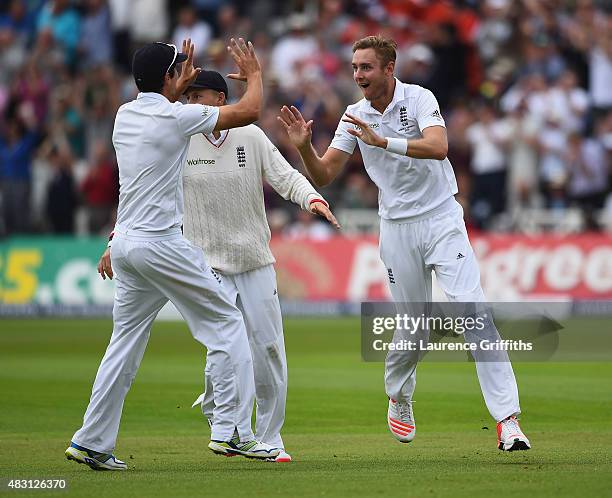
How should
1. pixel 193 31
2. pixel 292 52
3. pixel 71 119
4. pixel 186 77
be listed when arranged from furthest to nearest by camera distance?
1. pixel 193 31
2. pixel 292 52
3. pixel 71 119
4. pixel 186 77

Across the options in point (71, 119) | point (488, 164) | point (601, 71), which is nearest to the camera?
point (488, 164)

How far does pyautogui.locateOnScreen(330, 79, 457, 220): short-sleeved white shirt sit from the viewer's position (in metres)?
9.62

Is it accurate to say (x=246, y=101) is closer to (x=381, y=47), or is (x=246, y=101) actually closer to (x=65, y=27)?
(x=381, y=47)

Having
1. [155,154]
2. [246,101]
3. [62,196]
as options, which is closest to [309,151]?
[246,101]

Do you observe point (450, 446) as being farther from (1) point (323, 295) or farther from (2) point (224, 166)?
(1) point (323, 295)

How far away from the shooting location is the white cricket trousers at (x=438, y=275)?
A: 9.10 metres

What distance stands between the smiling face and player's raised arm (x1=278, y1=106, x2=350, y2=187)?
0.52 metres

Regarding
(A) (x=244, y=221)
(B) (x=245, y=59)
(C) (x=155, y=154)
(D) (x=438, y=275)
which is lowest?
(D) (x=438, y=275)

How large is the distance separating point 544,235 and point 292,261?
429 centimetres

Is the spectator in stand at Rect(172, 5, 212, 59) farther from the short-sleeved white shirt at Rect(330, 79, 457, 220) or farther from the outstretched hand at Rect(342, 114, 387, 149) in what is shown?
the outstretched hand at Rect(342, 114, 387, 149)

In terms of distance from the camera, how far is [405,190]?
9.69m

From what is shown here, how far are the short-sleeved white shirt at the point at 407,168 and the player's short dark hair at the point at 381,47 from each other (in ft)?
0.66

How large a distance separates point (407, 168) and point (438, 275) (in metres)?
0.81

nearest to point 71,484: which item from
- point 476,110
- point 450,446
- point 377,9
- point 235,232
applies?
point 235,232
